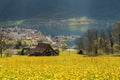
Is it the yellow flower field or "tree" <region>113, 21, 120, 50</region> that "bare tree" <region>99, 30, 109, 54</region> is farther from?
the yellow flower field

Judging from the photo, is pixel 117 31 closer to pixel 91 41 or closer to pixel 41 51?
pixel 41 51

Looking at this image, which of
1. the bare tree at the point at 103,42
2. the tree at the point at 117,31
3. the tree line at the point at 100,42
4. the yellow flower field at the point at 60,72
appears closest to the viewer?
the yellow flower field at the point at 60,72

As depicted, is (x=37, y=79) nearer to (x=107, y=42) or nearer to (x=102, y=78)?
(x=102, y=78)

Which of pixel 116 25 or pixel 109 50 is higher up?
pixel 116 25

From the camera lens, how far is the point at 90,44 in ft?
446

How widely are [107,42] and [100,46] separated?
9.74 ft

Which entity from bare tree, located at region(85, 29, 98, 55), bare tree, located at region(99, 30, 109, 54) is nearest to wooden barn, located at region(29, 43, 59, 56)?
bare tree, located at region(85, 29, 98, 55)

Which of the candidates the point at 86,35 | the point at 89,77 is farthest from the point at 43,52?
the point at 89,77

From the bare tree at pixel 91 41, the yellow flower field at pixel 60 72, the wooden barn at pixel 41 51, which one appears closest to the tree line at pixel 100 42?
the bare tree at pixel 91 41

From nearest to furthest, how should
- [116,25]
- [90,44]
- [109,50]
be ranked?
1. [116,25]
2. [109,50]
3. [90,44]

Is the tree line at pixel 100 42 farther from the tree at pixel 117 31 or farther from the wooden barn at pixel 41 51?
the wooden barn at pixel 41 51

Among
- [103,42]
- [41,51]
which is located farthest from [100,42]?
[41,51]

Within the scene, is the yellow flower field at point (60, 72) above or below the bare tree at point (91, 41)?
above

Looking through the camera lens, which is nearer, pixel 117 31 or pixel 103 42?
pixel 117 31
